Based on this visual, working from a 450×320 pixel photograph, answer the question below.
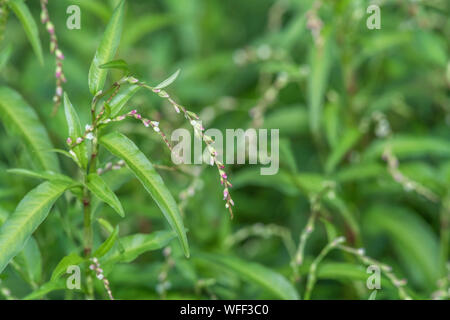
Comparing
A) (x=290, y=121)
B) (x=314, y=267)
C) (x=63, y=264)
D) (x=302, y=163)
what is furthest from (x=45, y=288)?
(x=302, y=163)

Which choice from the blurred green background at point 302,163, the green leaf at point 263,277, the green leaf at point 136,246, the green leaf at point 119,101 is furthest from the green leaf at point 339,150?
the green leaf at point 119,101

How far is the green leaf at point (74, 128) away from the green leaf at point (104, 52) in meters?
0.05

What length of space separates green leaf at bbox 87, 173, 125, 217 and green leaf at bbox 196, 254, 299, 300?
1.20 feet

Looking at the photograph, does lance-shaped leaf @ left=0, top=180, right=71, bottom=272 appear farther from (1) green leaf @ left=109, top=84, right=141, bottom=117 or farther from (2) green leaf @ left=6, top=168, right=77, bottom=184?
(1) green leaf @ left=109, top=84, right=141, bottom=117

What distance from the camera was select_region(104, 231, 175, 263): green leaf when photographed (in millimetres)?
1070

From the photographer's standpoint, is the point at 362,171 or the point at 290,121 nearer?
the point at 362,171

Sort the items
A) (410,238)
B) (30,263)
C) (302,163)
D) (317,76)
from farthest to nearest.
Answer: (302,163) < (410,238) < (317,76) < (30,263)

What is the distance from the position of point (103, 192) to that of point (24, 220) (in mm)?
128

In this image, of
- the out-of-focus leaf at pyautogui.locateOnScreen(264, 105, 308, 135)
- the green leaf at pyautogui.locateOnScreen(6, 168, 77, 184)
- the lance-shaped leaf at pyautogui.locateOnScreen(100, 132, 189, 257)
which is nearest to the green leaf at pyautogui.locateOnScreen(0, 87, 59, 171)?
the green leaf at pyautogui.locateOnScreen(6, 168, 77, 184)

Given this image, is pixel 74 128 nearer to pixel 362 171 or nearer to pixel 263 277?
pixel 263 277

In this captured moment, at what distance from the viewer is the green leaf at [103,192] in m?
0.95

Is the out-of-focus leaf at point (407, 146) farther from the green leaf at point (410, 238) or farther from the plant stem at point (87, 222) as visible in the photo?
the plant stem at point (87, 222)

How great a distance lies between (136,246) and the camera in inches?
43.2

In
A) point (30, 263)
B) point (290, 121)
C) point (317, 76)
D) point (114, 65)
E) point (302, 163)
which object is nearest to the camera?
point (114, 65)
